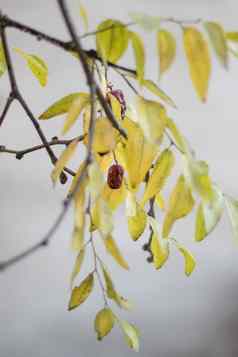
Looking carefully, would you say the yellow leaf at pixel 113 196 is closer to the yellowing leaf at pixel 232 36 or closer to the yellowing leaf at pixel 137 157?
the yellowing leaf at pixel 137 157

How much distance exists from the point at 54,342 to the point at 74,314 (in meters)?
0.07

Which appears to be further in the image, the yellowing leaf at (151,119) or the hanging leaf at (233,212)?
the hanging leaf at (233,212)

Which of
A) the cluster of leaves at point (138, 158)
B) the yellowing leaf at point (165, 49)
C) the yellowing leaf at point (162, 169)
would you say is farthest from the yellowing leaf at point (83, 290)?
the yellowing leaf at point (165, 49)

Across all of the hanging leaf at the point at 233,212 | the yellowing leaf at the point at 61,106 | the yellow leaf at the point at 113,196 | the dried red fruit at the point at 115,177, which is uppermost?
the yellowing leaf at the point at 61,106

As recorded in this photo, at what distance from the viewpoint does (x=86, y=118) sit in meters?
0.50

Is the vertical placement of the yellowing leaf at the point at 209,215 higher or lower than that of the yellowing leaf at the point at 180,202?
lower

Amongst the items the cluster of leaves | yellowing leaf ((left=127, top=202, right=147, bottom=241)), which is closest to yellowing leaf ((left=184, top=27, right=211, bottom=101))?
the cluster of leaves

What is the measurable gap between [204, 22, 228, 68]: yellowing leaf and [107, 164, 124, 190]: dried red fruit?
208 mm

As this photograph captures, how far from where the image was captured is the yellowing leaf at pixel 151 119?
0.35 m

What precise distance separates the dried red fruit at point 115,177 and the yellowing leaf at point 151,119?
14 cm

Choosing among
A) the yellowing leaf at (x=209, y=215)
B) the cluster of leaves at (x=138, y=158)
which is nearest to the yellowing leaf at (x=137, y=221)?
the cluster of leaves at (x=138, y=158)

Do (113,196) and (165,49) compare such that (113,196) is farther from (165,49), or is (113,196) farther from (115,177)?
(165,49)

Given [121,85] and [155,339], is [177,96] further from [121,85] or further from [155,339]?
[155,339]

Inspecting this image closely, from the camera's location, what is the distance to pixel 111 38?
0.40 meters
